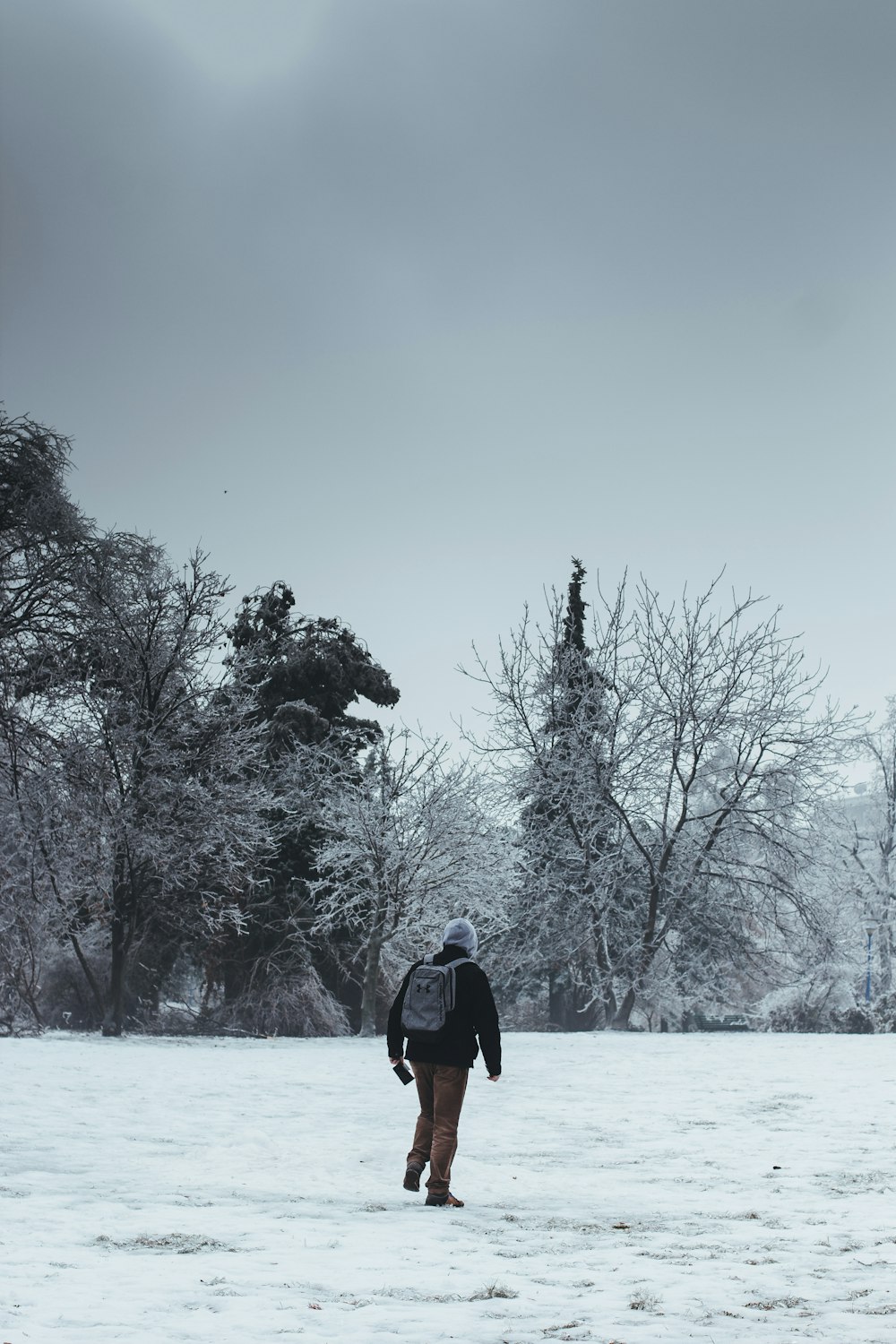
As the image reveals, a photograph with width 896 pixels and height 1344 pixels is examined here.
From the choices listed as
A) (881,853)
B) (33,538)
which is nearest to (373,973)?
(33,538)

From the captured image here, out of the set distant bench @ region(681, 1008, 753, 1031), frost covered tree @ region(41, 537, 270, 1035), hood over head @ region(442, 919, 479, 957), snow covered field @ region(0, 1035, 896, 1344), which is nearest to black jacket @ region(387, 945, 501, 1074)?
hood over head @ region(442, 919, 479, 957)

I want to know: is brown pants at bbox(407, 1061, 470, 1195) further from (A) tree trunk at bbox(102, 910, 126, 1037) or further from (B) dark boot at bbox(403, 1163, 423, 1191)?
(A) tree trunk at bbox(102, 910, 126, 1037)

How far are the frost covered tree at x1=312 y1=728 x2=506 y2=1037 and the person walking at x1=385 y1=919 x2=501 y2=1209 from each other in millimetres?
17550

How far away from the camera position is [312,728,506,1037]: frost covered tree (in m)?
26.4

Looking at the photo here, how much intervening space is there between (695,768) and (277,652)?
37.2ft

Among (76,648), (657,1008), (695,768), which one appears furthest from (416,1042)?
(657,1008)

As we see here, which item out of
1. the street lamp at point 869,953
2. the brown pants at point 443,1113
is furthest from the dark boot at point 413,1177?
the street lamp at point 869,953

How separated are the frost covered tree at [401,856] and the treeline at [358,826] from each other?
0.26 feet

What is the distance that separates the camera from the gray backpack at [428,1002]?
8.14 metres

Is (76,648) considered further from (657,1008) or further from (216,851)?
(657,1008)

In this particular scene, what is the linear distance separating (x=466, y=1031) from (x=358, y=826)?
1835 centimetres

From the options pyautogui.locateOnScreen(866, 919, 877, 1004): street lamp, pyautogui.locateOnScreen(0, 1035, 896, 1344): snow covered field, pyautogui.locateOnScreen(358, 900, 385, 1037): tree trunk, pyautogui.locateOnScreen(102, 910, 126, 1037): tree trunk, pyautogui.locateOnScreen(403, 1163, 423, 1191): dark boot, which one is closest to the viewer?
pyautogui.locateOnScreen(0, 1035, 896, 1344): snow covered field

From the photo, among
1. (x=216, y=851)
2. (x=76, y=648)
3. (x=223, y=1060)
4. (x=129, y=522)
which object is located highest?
(x=129, y=522)

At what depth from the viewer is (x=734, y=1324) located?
201 inches
